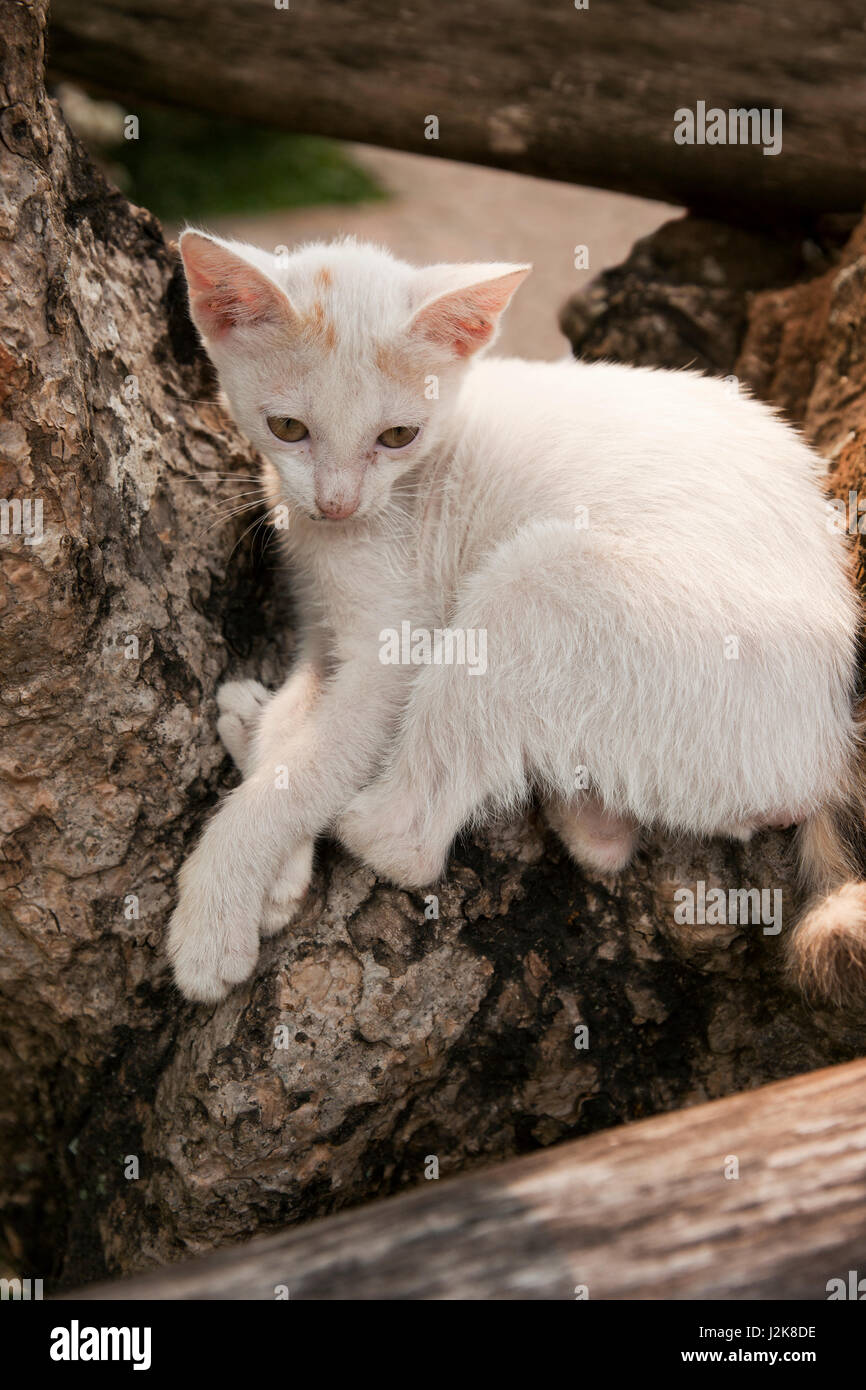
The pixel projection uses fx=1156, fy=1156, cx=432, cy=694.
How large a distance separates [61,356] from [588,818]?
1536 mm

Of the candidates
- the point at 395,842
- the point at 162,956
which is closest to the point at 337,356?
the point at 395,842

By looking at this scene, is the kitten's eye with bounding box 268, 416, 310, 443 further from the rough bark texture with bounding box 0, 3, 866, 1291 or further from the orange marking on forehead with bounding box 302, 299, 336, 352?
the rough bark texture with bounding box 0, 3, 866, 1291

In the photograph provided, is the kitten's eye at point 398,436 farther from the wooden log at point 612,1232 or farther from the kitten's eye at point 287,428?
the wooden log at point 612,1232

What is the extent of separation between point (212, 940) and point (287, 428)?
1206 millimetres

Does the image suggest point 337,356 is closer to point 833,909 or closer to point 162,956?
point 162,956

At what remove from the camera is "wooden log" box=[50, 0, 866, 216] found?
3877mm

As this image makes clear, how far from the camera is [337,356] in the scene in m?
2.67

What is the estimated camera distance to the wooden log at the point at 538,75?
388 centimetres

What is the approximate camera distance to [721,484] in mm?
2791

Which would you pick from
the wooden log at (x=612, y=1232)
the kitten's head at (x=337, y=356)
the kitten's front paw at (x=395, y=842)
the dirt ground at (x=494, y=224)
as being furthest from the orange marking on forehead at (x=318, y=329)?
the dirt ground at (x=494, y=224)

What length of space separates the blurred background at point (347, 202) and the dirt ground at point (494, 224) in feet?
0.04

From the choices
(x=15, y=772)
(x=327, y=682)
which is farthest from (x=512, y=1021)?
(x=15, y=772)

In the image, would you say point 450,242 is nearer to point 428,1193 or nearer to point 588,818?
point 588,818

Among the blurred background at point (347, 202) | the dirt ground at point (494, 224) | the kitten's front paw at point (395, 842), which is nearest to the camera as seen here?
the kitten's front paw at point (395, 842)
